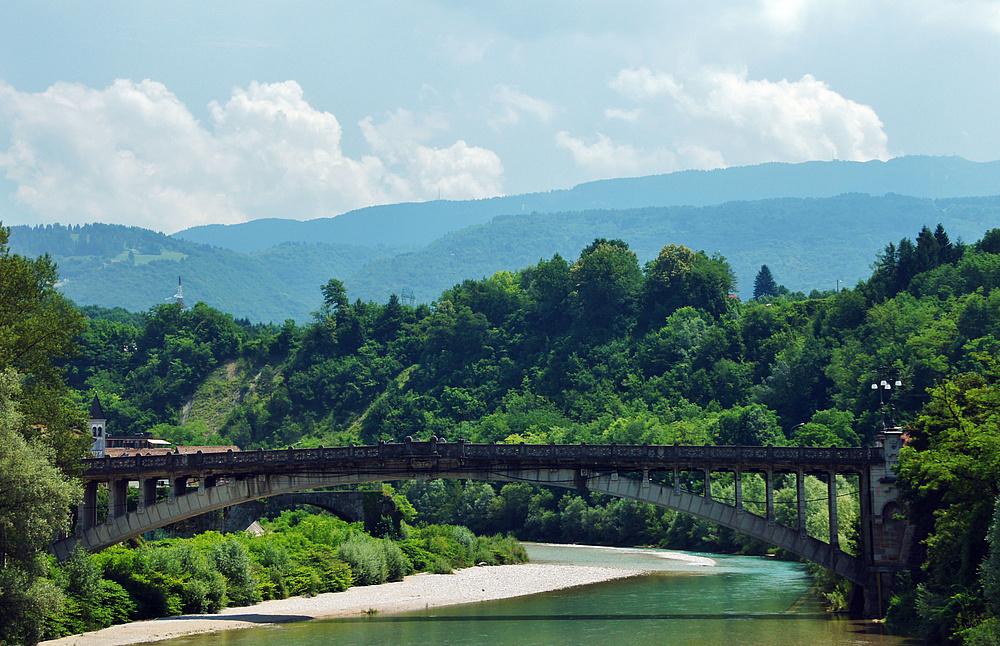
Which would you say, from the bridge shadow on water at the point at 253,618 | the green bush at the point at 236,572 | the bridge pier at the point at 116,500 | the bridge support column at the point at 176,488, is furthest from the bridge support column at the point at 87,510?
Result: the bridge shadow on water at the point at 253,618

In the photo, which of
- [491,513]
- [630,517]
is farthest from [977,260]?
[491,513]

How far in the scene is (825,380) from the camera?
410 ft

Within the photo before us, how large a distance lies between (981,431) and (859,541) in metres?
13.9

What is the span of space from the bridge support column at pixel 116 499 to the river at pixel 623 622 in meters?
11.3

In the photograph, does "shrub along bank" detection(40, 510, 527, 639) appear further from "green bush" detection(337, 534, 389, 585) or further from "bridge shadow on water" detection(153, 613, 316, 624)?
"bridge shadow on water" detection(153, 613, 316, 624)

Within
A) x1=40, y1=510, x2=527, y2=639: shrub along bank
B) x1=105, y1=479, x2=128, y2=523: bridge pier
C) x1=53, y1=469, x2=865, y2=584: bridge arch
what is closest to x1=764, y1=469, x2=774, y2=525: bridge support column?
x1=53, y1=469, x2=865, y2=584: bridge arch

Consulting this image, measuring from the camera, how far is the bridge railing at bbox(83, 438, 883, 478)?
A: 64.0 metres

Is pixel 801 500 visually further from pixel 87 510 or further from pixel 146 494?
pixel 87 510

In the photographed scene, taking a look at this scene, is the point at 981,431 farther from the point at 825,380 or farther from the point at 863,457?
the point at 825,380

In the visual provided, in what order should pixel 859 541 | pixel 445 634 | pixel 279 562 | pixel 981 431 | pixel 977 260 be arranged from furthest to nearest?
pixel 977 260
pixel 279 562
pixel 859 541
pixel 445 634
pixel 981 431

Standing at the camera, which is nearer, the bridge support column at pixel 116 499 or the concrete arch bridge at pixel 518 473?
the concrete arch bridge at pixel 518 473

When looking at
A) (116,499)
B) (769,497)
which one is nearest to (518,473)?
(769,497)

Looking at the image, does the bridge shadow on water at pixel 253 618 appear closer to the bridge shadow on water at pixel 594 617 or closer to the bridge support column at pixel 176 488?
the bridge shadow on water at pixel 594 617

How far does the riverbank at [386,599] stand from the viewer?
56.5 m
